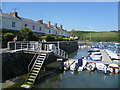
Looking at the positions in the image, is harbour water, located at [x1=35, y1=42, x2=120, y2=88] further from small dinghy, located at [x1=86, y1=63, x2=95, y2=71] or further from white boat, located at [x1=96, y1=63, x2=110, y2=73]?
small dinghy, located at [x1=86, y1=63, x2=95, y2=71]

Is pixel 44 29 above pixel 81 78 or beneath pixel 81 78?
above

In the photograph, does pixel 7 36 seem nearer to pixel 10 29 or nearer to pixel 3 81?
pixel 10 29

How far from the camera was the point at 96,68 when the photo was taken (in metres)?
17.4

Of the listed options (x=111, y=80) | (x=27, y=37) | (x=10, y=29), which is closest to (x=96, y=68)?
(x=111, y=80)

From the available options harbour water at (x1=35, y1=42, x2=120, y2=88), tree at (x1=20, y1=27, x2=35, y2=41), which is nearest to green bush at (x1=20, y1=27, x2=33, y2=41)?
tree at (x1=20, y1=27, x2=35, y2=41)

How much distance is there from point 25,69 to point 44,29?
1005 inches

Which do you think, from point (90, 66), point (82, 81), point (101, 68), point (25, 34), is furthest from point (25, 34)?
point (101, 68)

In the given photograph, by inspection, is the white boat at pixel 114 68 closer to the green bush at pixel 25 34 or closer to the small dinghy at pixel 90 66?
the small dinghy at pixel 90 66

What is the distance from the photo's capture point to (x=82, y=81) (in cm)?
1316

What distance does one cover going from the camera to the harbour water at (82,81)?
39.2ft

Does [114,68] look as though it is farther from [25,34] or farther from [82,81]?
[25,34]

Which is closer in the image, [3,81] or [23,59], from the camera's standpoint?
[3,81]

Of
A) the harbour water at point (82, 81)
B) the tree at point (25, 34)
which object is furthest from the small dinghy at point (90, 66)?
the tree at point (25, 34)

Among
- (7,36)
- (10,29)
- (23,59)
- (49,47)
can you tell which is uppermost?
(10,29)
